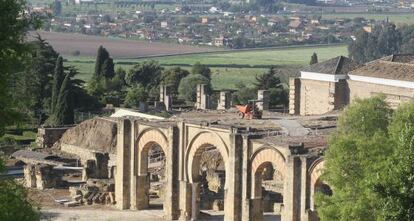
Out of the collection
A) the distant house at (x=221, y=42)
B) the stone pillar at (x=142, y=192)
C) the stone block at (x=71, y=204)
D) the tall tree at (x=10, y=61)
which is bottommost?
the distant house at (x=221, y=42)

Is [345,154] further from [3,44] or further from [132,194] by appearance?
[132,194]

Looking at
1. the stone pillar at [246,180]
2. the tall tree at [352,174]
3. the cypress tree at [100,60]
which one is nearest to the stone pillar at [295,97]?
the stone pillar at [246,180]

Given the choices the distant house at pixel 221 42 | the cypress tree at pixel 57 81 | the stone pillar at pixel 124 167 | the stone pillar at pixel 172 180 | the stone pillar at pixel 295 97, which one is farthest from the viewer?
the distant house at pixel 221 42

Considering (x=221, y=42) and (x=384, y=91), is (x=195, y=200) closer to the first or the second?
(x=384, y=91)

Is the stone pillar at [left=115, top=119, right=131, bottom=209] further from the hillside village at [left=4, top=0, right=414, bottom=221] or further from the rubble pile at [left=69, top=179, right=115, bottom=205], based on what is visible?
the rubble pile at [left=69, top=179, right=115, bottom=205]

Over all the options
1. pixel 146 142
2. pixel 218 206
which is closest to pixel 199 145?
pixel 146 142

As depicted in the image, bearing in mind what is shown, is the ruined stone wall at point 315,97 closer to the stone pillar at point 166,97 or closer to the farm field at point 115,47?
the stone pillar at point 166,97

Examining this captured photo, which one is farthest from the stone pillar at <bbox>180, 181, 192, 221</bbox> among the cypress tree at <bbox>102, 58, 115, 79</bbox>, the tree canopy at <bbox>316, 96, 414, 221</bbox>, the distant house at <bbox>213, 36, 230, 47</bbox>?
the distant house at <bbox>213, 36, 230, 47</bbox>
